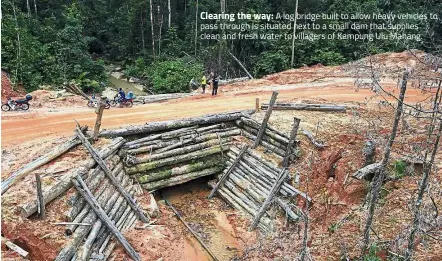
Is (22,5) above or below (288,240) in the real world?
above

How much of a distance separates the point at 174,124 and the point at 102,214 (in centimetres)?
581

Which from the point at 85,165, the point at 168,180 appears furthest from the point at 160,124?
the point at 85,165

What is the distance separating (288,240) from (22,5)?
41.9 metres

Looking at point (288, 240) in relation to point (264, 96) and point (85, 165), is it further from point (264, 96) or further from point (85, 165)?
point (264, 96)

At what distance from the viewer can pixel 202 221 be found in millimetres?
15898

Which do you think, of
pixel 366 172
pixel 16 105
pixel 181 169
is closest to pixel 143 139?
pixel 181 169

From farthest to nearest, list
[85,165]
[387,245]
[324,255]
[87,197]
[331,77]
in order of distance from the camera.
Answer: [331,77], [85,165], [87,197], [324,255], [387,245]

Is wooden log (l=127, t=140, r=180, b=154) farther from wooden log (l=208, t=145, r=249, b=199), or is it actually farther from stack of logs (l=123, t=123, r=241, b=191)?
wooden log (l=208, t=145, r=249, b=199)

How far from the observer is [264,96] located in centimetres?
2281

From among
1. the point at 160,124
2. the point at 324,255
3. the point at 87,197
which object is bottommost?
the point at 324,255

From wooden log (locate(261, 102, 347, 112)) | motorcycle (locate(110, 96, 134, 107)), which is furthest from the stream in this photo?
wooden log (locate(261, 102, 347, 112))

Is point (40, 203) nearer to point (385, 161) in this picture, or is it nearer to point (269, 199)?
point (269, 199)

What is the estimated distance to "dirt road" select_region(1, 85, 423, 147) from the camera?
16.0 meters

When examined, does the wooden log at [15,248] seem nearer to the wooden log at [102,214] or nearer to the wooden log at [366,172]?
the wooden log at [102,214]
